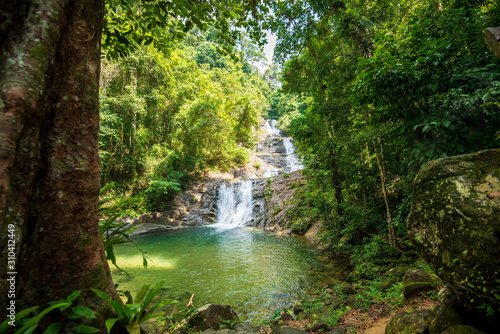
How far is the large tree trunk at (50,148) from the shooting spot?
118 centimetres

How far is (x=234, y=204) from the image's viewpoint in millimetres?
14750

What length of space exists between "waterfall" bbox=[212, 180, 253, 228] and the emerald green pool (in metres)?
4.36

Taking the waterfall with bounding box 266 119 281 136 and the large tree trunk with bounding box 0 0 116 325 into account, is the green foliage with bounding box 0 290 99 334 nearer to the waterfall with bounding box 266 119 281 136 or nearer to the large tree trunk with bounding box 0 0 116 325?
the large tree trunk with bounding box 0 0 116 325

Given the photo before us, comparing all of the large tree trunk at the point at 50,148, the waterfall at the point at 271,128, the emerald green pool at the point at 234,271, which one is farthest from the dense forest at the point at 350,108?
the waterfall at the point at 271,128

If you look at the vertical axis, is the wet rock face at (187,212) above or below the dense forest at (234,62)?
below

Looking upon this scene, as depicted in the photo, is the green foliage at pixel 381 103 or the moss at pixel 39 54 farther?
the green foliage at pixel 381 103

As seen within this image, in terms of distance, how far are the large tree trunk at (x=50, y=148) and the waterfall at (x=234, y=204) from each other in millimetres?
11896

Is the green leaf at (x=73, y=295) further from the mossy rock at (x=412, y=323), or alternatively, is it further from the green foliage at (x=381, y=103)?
the green foliage at (x=381, y=103)

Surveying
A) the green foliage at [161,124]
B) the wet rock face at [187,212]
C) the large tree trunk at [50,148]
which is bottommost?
the wet rock face at [187,212]

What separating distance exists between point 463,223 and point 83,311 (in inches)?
113

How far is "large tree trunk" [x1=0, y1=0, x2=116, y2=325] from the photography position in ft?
3.87

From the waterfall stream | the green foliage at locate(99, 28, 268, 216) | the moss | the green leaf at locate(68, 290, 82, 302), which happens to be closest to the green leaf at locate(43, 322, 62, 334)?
the green leaf at locate(68, 290, 82, 302)

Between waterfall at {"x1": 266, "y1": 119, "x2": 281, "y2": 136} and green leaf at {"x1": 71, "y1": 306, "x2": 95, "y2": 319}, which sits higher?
waterfall at {"x1": 266, "y1": 119, "x2": 281, "y2": 136}

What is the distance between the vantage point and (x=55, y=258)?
4.50 ft
